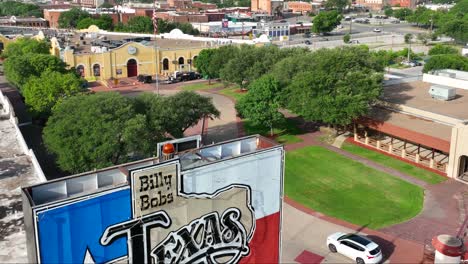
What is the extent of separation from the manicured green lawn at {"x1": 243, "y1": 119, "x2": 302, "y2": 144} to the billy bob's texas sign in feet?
90.4

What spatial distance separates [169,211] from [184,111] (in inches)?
959

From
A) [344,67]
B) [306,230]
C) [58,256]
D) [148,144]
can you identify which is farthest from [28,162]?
[344,67]

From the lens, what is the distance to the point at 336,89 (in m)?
42.3

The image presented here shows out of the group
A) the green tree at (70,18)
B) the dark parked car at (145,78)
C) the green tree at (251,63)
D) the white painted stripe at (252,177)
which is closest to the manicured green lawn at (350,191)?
the white painted stripe at (252,177)

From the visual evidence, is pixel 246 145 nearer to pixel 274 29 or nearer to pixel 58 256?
pixel 58 256

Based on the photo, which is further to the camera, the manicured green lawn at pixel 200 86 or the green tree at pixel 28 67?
the manicured green lawn at pixel 200 86

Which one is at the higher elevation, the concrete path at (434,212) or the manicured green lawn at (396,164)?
the manicured green lawn at (396,164)

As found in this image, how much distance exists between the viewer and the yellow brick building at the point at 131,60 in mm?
73250

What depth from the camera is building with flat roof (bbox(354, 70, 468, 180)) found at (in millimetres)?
35688

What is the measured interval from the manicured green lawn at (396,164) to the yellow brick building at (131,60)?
39100 millimetres

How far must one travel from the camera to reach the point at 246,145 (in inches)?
→ 677

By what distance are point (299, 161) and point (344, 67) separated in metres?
10.2

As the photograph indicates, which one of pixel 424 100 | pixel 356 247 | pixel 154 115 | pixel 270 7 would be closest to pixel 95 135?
pixel 154 115

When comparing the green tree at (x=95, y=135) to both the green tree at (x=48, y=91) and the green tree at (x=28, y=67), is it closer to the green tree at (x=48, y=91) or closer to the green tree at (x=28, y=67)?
the green tree at (x=48, y=91)
